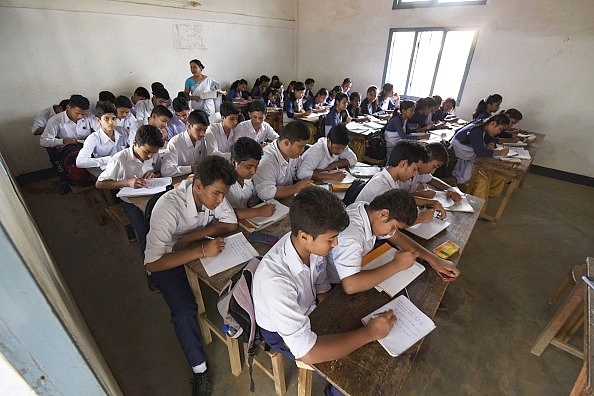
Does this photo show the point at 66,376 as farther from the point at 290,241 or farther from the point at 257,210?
the point at 257,210

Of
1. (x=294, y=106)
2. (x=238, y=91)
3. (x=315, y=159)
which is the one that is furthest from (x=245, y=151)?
(x=238, y=91)

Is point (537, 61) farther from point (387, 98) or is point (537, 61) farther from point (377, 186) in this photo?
point (377, 186)

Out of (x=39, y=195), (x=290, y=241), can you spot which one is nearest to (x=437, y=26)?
(x=290, y=241)

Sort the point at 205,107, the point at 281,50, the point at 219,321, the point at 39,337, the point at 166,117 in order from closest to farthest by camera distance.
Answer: the point at 39,337 → the point at 219,321 → the point at 166,117 → the point at 205,107 → the point at 281,50

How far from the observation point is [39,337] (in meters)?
0.53

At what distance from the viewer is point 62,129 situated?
3.48 meters

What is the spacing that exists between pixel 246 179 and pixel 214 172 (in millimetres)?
625

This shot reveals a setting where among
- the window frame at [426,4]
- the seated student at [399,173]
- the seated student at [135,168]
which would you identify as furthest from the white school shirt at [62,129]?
the window frame at [426,4]

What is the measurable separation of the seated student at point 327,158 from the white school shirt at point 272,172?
97 mm

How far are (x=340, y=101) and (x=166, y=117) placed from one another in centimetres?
263

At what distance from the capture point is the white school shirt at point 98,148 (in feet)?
9.05

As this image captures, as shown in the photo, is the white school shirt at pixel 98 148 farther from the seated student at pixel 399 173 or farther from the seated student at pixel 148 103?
the seated student at pixel 399 173

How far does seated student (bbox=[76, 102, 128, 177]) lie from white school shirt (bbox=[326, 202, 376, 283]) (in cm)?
261

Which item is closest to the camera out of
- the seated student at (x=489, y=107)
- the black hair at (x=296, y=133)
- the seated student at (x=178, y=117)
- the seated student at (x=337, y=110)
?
the black hair at (x=296, y=133)
